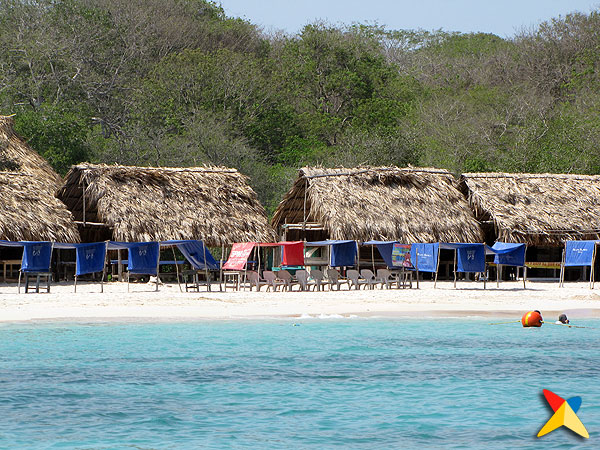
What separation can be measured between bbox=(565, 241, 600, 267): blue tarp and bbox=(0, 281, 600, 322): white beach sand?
109 centimetres

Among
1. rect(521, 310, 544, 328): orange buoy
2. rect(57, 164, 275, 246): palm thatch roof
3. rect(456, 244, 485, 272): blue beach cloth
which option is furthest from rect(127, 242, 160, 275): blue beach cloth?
rect(521, 310, 544, 328): orange buoy

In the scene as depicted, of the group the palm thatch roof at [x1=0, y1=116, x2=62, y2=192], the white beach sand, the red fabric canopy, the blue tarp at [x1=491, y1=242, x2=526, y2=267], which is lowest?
the white beach sand

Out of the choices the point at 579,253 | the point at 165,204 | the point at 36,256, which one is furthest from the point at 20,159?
the point at 579,253

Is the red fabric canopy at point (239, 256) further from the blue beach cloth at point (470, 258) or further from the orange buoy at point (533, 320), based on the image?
the orange buoy at point (533, 320)

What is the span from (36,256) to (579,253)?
13.5m

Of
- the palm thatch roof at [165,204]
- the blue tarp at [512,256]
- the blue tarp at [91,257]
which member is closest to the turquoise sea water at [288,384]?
the blue tarp at [91,257]

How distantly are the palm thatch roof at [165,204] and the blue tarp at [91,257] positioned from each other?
14.5ft

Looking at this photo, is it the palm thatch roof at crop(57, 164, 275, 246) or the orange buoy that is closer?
the orange buoy

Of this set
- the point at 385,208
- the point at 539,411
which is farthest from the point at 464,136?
the point at 539,411

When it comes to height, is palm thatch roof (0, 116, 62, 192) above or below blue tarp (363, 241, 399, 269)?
above

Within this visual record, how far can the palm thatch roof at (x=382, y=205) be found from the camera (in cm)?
2670

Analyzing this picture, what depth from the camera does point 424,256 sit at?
73.8 feet

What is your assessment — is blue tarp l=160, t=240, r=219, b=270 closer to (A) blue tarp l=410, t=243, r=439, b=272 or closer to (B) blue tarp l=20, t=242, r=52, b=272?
(B) blue tarp l=20, t=242, r=52, b=272

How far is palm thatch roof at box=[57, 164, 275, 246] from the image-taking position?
25.5 metres
